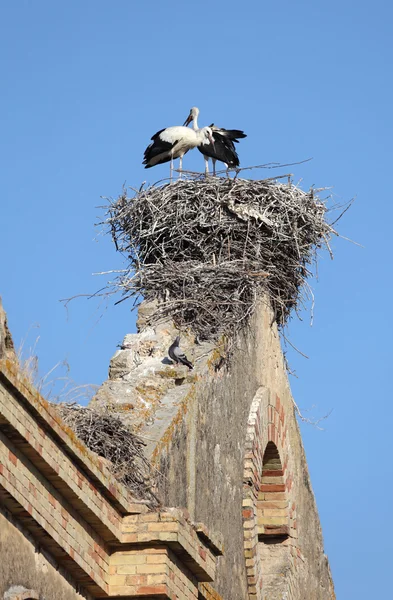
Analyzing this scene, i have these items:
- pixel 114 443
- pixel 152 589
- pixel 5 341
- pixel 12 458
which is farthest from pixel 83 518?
pixel 114 443

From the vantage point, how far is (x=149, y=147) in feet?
48.5

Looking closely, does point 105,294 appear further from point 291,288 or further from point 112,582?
point 112,582

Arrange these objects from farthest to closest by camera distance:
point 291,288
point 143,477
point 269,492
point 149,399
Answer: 1. point 291,288
2. point 269,492
3. point 149,399
4. point 143,477

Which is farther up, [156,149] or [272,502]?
[156,149]

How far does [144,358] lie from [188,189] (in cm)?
308

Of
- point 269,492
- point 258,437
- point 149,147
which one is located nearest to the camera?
point 258,437

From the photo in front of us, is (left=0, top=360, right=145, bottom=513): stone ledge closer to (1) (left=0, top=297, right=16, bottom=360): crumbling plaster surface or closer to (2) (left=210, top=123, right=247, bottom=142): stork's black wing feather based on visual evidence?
(1) (left=0, top=297, right=16, bottom=360): crumbling plaster surface

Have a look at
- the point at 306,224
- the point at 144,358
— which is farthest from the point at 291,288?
the point at 144,358

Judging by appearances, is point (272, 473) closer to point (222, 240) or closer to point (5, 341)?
point (222, 240)

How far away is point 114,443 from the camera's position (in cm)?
693

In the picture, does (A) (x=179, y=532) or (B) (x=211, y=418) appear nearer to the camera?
(A) (x=179, y=532)

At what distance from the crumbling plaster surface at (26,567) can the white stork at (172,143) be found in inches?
375

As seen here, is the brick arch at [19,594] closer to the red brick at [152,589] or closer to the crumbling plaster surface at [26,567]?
the crumbling plaster surface at [26,567]

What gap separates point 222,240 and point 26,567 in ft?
20.4
